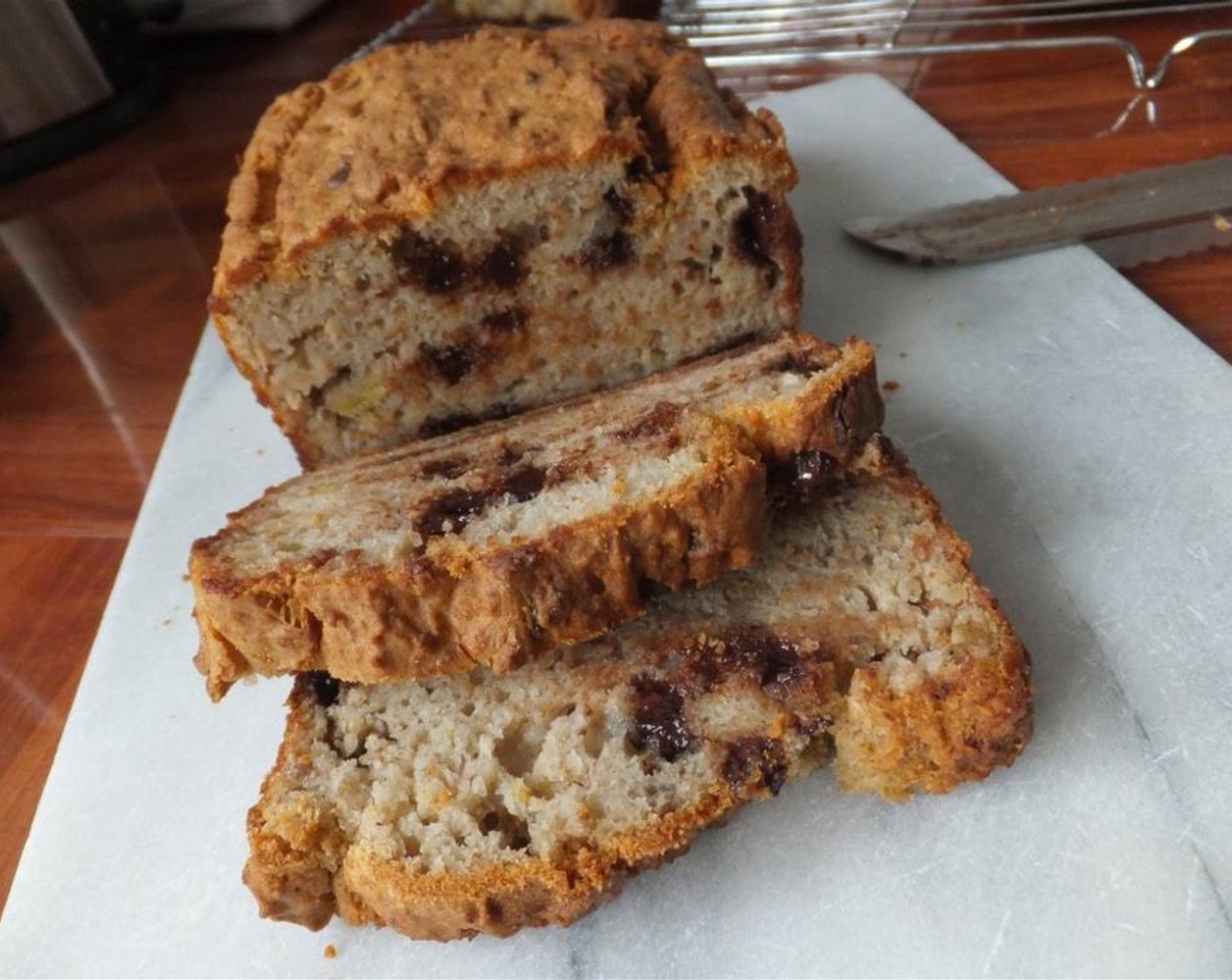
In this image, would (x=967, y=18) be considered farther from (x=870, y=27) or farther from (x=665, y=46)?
(x=665, y=46)

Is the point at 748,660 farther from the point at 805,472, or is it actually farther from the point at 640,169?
the point at 640,169

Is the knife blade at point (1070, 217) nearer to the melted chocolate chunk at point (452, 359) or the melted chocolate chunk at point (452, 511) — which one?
the melted chocolate chunk at point (452, 359)

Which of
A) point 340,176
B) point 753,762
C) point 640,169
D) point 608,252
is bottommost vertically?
point 753,762

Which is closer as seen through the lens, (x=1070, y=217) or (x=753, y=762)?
(x=753, y=762)

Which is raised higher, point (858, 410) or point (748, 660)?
point (858, 410)

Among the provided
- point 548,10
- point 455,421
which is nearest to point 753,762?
point 455,421

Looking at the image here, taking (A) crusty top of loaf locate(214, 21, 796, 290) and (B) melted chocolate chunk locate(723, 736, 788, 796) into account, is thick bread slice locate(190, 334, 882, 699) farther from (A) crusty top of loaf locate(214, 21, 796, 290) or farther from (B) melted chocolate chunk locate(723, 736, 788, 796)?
(A) crusty top of loaf locate(214, 21, 796, 290)

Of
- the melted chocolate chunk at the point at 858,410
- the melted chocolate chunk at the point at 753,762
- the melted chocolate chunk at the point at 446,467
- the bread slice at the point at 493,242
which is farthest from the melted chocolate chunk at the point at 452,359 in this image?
the melted chocolate chunk at the point at 753,762

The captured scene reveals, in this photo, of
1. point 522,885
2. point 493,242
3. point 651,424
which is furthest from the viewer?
point 493,242
